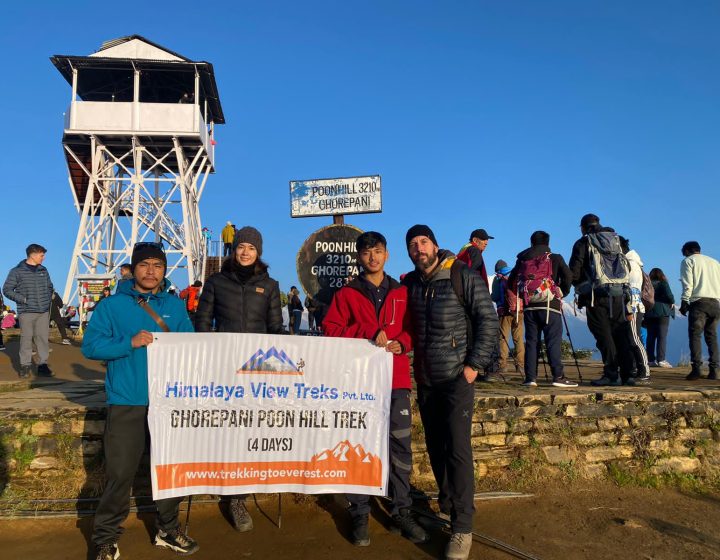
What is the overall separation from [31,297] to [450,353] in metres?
7.47

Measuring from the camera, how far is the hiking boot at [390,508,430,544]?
3629 mm

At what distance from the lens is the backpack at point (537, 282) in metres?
5.91

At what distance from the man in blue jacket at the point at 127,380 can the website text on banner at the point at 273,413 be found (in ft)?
0.56

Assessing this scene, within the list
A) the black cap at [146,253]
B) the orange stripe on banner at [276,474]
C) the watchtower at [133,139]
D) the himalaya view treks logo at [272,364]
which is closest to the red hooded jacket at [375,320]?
the himalaya view treks logo at [272,364]

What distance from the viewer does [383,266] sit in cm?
392

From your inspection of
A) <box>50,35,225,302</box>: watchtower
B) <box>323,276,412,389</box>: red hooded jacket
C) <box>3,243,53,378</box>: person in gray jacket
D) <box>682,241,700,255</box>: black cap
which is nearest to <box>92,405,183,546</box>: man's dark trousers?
<box>323,276,412,389</box>: red hooded jacket

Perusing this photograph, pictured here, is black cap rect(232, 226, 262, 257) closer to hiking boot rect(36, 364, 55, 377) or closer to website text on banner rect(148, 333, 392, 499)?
website text on banner rect(148, 333, 392, 499)

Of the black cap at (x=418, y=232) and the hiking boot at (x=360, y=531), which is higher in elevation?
the black cap at (x=418, y=232)

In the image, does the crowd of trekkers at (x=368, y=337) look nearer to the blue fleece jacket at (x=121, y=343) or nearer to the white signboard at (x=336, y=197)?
the blue fleece jacket at (x=121, y=343)

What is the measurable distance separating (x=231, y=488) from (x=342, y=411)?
1027 millimetres

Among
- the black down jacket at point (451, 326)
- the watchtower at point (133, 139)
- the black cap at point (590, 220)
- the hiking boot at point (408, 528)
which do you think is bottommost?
the hiking boot at point (408, 528)

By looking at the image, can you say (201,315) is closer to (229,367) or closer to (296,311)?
(229,367)

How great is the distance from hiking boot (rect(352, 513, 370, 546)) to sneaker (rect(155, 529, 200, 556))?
1198mm

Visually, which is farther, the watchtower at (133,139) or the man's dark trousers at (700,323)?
the watchtower at (133,139)
